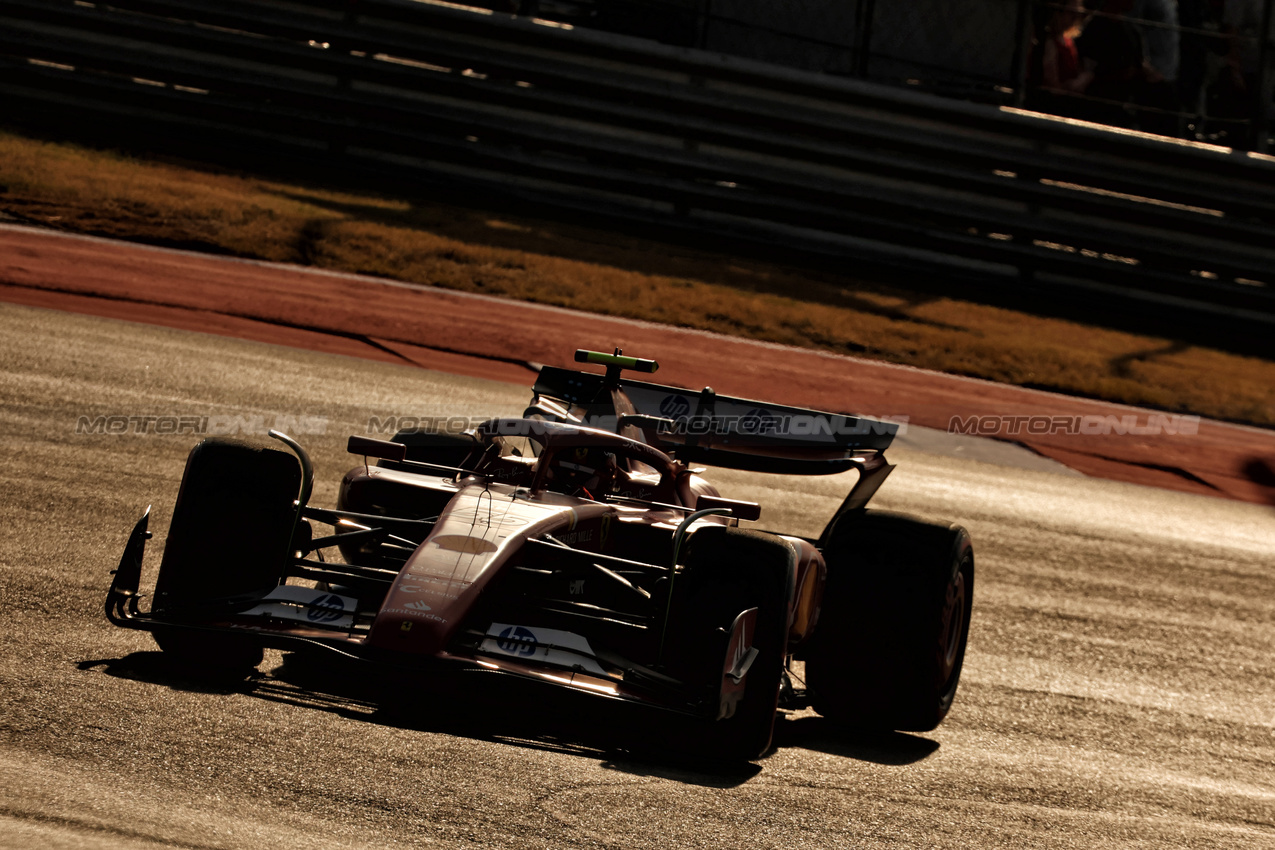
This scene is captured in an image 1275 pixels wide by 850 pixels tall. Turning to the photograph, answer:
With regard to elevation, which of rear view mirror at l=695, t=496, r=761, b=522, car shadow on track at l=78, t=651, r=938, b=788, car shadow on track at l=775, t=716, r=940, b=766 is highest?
rear view mirror at l=695, t=496, r=761, b=522

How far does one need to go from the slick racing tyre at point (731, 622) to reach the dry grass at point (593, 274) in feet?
28.7

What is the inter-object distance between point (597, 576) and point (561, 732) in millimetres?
497

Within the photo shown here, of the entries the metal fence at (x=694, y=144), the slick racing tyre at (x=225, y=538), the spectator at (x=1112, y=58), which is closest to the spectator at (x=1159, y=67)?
the spectator at (x=1112, y=58)

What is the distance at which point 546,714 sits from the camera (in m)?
3.86

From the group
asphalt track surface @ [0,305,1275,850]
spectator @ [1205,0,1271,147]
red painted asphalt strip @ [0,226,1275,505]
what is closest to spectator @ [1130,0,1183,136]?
spectator @ [1205,0,1271,147]

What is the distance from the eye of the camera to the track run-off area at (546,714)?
3.21m

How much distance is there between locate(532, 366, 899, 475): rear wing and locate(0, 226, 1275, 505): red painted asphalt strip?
451 cm

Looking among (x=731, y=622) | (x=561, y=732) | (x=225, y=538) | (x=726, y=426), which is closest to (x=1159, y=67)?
(x=726, y=426)

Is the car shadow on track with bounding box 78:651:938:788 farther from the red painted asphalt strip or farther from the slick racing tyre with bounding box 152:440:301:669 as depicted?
the red painted asphalt strip

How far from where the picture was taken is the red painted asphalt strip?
408 inches

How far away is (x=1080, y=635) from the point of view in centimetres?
645

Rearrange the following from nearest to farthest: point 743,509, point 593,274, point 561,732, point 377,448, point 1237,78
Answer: point 561,732, point 743,509, point 377,448, point 593,274, point 1237,78

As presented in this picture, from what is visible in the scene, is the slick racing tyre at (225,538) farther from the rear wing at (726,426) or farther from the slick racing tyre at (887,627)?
the slick racing tyre at (887,627)

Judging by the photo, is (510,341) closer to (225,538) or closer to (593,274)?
(593,274)
